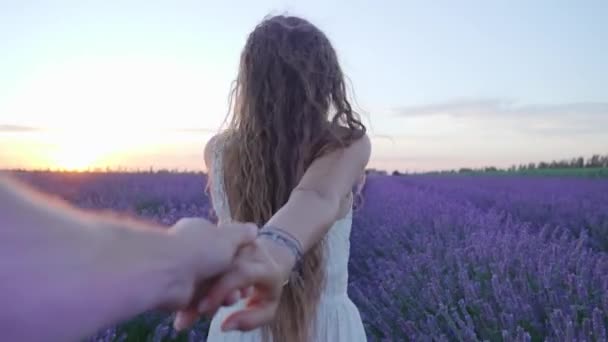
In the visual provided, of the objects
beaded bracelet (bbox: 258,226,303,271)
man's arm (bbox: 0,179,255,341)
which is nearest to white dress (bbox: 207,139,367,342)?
beaded bracelet (bbox: 258,226,303,271)

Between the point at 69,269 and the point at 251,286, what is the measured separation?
47cm

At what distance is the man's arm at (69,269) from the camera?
0.43m

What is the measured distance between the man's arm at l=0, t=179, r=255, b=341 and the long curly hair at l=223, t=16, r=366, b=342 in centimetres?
89

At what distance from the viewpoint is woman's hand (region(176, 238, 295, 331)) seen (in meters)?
0.80

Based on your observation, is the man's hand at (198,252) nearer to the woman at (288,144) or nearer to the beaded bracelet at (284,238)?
the beaded bracelet at (284,238)

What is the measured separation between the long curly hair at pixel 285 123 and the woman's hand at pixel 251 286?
494mm

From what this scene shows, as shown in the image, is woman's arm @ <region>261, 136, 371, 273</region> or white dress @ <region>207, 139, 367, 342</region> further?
white dress @ <region>207, 139, 367, 342</region>

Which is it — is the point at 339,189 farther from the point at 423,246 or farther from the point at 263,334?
the point at 423,246

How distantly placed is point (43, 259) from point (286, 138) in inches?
42.0

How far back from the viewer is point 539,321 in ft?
7.98

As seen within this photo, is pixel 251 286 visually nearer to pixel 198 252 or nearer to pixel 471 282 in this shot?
pixel 198 252

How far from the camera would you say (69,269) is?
47 cm

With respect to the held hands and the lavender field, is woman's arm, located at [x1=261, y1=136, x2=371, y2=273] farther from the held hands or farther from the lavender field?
the lavender field

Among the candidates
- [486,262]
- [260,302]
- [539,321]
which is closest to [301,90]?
[260,302]
